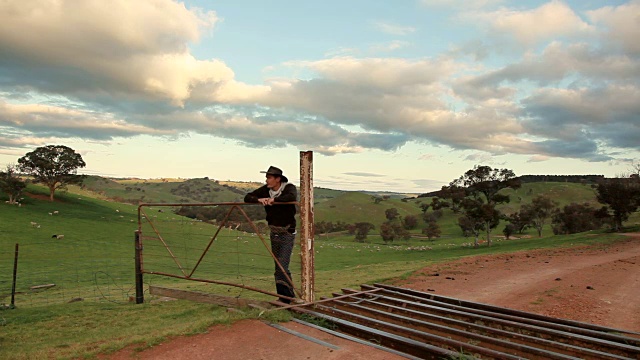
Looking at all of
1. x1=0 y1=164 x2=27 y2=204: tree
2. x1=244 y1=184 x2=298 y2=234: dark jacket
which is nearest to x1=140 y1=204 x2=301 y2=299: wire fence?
x1=244 y1=184 x2=298 y2=234: dark jacket

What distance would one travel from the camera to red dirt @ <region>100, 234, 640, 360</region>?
5.58m

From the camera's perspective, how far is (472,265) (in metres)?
16.1

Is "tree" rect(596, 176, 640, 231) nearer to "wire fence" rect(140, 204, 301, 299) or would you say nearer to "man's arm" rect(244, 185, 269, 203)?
"wire fence" rect(140, 204, 301, 299)

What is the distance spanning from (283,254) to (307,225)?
0.89m

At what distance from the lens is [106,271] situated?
2509cm

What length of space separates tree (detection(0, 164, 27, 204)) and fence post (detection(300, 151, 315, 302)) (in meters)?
57.1

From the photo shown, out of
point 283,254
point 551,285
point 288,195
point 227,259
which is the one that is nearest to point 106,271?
point 227,259

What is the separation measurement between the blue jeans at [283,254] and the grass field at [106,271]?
0.63 metres

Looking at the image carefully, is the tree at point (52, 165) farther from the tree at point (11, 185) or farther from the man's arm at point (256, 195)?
the man's arm at point (256, 195)

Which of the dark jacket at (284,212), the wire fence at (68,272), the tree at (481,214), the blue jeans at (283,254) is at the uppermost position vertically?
the dark jacket at (284,212)

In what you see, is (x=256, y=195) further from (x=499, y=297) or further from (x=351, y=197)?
(x=351, y=197)

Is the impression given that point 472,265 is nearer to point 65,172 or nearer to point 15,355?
point 15,355

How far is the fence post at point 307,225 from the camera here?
764 cm

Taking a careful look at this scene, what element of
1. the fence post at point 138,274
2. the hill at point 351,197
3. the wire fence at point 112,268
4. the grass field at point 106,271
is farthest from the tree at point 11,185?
the fence post at point 138,274
